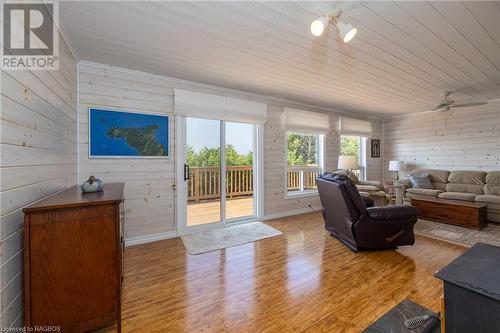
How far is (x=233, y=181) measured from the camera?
466 centimetres

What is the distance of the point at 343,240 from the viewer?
10.4 feet

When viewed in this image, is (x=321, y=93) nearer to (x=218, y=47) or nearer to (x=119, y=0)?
(x=218, y=47)

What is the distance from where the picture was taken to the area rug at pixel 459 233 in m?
3.24

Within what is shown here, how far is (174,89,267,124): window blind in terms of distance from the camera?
3.46 metres

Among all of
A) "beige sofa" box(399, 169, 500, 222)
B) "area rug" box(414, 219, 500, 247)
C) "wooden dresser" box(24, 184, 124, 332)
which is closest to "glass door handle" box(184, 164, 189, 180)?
"wooden dresser" box(24, 184, 124, 332)

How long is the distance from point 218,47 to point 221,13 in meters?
0.59

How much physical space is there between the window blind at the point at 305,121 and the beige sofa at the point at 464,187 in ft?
7.18

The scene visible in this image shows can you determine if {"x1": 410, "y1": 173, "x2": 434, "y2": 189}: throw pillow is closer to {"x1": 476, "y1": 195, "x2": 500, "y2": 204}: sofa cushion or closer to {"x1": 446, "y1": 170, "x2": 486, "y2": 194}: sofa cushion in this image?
{"x1": 446, "y1": 170, "x2": 486, "y2": 194}: sofa cushion

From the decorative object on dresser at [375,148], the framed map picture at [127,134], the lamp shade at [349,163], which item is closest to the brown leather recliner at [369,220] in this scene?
the lamp shade at [349,163]

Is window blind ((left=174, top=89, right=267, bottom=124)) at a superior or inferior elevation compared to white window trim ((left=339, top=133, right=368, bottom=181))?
superior

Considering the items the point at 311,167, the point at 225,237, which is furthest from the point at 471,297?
the point at 311,167

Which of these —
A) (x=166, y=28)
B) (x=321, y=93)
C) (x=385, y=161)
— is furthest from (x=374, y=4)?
(x=385, y=161)

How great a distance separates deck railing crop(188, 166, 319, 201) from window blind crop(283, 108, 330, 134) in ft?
2.92

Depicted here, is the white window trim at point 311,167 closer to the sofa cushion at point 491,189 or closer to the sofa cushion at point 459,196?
the sofa cushion at point 459,196
